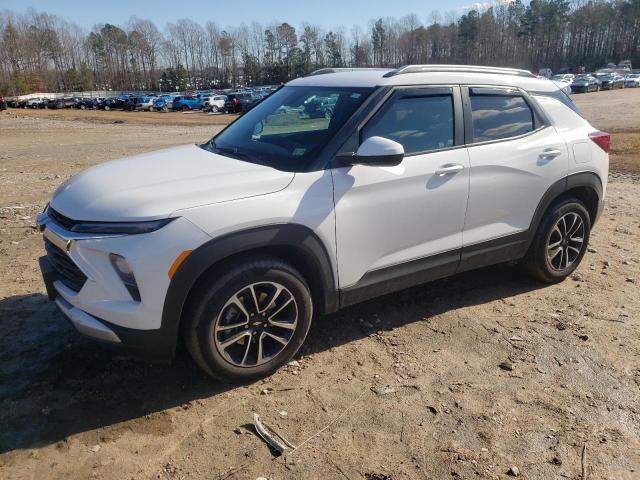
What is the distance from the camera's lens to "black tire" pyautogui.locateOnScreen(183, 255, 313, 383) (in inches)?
117

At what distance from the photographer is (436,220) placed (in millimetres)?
3783

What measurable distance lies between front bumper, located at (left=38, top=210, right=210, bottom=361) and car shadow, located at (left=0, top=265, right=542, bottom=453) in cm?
27

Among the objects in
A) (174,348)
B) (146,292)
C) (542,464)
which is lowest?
(542,464)

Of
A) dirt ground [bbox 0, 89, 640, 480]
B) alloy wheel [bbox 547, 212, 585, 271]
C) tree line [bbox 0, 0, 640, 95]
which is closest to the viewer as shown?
dirt ground [bbox 0, 89, 640, 480]

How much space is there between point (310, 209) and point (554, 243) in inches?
104

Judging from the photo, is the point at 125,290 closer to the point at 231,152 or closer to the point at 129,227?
the point at 129,227

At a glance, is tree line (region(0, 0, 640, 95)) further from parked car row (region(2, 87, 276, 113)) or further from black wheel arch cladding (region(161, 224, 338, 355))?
black wheel arch cladding (region(161, 224, 338, 355))

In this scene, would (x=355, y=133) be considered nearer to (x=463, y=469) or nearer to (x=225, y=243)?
(x=225, y=243)

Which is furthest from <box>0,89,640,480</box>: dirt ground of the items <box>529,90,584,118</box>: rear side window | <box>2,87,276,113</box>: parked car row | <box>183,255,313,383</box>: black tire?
<box>2,87,276,113</box>: parked car row

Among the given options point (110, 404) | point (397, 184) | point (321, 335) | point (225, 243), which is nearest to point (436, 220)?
point (397, 184)

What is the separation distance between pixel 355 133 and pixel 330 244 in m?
0.76

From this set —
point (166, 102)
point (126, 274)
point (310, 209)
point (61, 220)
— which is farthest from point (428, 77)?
point (166, 102)

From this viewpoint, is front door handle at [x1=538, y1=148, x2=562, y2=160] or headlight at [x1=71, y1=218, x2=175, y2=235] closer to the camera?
headlight at [x1=71, y1=218, x2=175, y2=235]

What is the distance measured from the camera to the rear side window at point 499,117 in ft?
13.2
